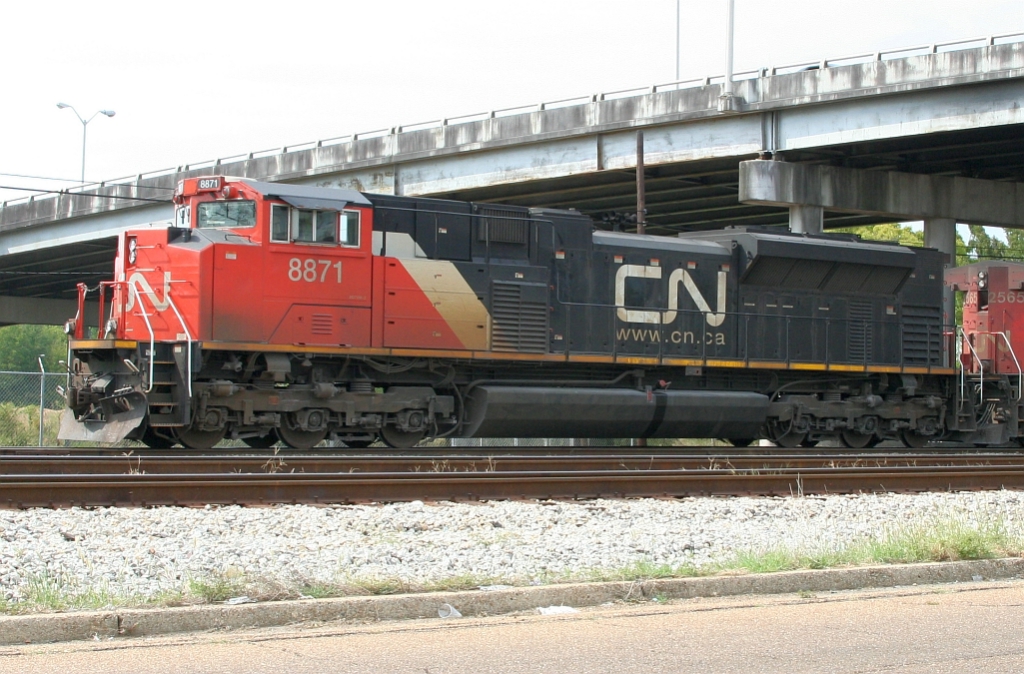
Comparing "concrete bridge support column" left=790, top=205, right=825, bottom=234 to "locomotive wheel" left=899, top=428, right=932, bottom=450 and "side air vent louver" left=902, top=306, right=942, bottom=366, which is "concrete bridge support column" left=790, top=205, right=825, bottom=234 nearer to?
"side air vent louver" left=902, top=306, right=942, bottom=366

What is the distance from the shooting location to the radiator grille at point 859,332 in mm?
19562

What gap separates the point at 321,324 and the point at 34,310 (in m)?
55.4

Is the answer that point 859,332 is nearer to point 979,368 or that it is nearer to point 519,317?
point 979,368

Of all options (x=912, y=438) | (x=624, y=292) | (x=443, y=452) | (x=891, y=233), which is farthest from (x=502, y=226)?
(x=891, y=233)

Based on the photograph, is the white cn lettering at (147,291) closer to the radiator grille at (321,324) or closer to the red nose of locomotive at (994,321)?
the radiator grille at (321,324)

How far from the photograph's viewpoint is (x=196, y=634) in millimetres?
5871

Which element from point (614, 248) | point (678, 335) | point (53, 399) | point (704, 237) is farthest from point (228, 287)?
point (53, 399)

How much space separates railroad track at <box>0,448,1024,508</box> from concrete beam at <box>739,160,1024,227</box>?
1145 centimetres

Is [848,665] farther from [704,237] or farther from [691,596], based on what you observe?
[704,237]

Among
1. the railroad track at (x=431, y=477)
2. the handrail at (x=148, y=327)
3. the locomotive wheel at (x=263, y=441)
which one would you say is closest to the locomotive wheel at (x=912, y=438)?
the railroad track at (x=431, y=477)

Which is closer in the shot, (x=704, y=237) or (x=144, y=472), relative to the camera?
(x=144, y=472)

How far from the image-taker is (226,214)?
15297 millimetres

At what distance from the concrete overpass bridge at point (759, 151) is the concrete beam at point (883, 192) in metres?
0.03

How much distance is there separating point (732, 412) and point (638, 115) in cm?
1159
